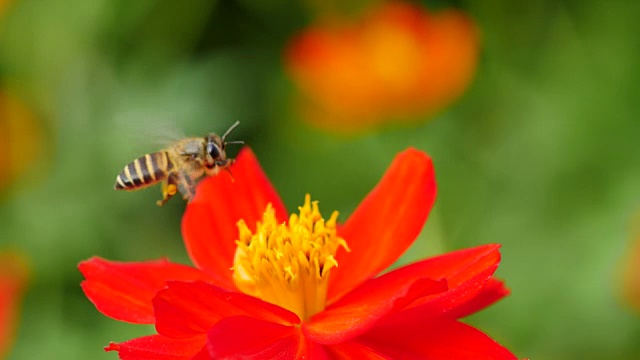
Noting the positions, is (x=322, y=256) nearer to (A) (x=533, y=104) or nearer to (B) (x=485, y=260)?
(B) (x=485, y=260)

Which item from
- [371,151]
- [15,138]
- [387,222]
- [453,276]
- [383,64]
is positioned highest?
[383,64]

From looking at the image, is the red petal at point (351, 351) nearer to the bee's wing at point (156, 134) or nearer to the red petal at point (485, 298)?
the red petal at point (485, 298)

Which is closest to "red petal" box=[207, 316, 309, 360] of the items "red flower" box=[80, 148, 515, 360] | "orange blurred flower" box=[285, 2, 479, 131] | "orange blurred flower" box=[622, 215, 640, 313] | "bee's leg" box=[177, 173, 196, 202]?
"red flower" box=[80, 148, 515, 360]

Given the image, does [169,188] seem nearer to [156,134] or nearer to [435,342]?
[156,134]

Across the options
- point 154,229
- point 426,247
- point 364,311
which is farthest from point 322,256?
point 154,229

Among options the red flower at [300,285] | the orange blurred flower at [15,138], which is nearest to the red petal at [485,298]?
the red flower at [300,285]

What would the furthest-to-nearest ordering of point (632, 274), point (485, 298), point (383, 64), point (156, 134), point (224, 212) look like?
point (383, 64) → point (632, 274) → point (156, 134) → point (224, 212) → point (485, 298)

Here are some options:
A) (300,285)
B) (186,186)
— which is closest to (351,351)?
(300,285)
